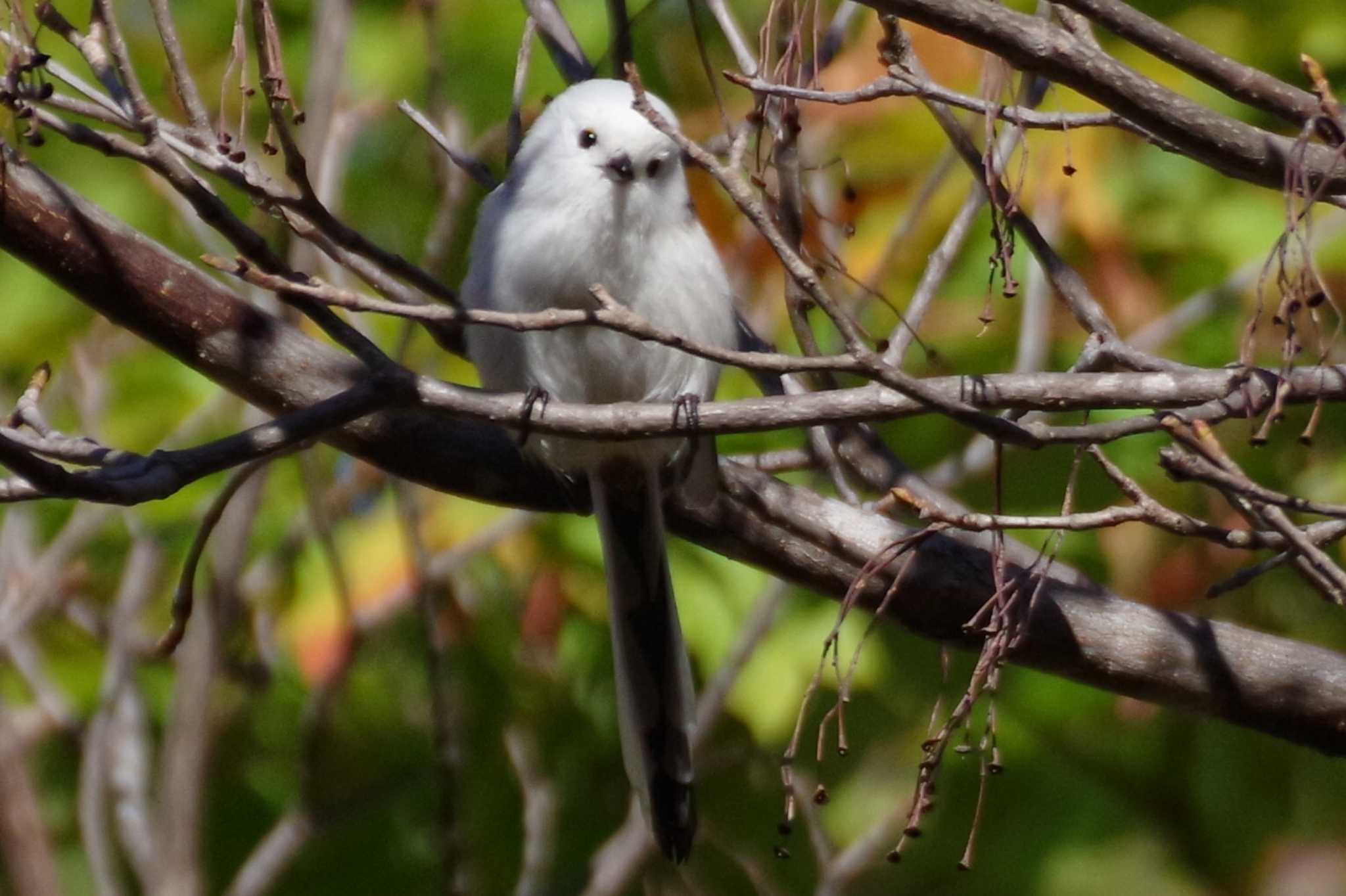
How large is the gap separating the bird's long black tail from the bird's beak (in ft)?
1.87

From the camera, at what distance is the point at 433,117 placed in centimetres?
348

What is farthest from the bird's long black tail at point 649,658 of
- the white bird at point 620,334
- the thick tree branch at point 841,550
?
the thick tree branch at point 841,550

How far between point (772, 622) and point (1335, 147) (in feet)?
6.28

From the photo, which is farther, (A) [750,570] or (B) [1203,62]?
(A) [750,570]

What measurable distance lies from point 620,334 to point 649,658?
24.5 inches

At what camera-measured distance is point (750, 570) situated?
3799 mm

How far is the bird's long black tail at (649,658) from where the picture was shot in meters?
2.90

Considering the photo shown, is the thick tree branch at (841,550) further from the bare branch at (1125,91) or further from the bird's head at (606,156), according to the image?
the bare branch at (1125,91)

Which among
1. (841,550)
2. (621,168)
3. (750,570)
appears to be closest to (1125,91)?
(841,550)

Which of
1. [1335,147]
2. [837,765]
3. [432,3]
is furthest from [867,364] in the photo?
[837,765]

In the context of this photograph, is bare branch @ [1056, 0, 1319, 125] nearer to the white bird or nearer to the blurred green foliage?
the white bird

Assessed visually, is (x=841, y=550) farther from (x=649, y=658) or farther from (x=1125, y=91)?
(x=1125, y=91)

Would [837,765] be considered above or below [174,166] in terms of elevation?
below

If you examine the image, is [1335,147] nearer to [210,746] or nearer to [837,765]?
[837,765]
